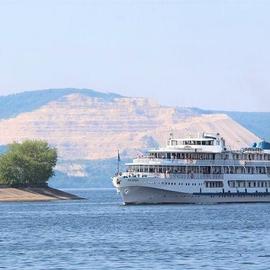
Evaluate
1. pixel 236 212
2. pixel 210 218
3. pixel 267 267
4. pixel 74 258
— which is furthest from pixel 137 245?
pixel 236 212

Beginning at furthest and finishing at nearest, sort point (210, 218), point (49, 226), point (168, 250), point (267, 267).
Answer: point (210, 218), point (49, 226), point (168, 250), point (267, 267)

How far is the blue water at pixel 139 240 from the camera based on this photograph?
93375 mm

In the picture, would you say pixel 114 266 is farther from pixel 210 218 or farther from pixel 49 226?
pixel 210 218

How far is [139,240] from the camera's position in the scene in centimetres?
11431

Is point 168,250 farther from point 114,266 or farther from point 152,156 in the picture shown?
point 152,156

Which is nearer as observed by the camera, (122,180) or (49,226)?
(49,226)

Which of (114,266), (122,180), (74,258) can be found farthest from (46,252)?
(122,180)

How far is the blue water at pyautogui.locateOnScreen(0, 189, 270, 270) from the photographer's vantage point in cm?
9338

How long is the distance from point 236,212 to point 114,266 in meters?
81.0

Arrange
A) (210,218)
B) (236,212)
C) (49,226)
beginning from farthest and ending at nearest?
(236,212)
(210,218)
(49,226)

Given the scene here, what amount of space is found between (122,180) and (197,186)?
38.5ft

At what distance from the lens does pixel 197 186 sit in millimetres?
199375

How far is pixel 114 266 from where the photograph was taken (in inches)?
3578

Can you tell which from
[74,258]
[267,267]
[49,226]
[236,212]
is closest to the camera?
[267,267]
